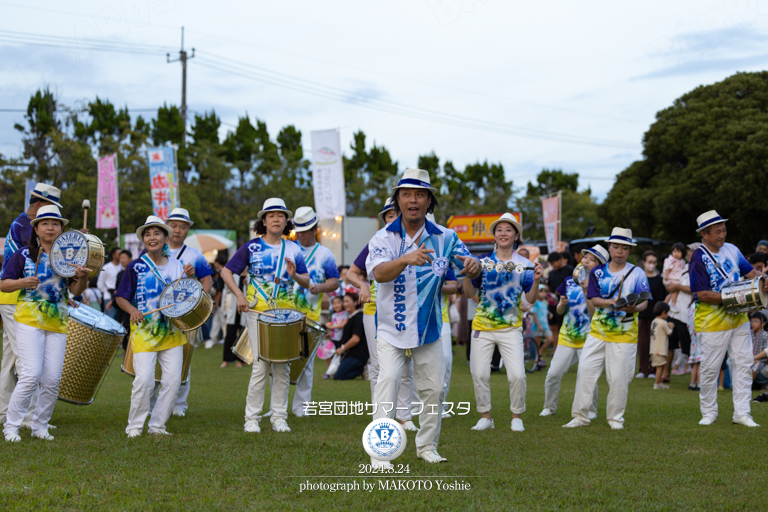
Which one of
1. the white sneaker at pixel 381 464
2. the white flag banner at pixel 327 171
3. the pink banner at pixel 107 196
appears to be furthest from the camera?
the white flag banner at pixel 327 171

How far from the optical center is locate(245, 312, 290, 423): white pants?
749cm

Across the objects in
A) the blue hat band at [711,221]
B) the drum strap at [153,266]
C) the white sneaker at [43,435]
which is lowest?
the white sneaker at [43,435]

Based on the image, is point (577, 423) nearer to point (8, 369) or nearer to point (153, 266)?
point (153, 266)

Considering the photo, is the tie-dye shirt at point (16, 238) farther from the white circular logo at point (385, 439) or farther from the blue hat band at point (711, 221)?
the blue hat band at point (711, 221)

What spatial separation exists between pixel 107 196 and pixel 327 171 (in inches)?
291

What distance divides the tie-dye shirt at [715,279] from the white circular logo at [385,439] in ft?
15.9

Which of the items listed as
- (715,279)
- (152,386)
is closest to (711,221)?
(715,279)

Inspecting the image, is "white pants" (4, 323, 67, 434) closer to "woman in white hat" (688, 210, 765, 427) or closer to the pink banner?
"woman in white hat" (688, 210, 765, 427)

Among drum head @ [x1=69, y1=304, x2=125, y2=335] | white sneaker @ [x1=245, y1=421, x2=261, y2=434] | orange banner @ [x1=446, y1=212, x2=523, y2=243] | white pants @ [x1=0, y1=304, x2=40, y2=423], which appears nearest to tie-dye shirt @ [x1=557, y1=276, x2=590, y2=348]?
white sneaker @ [x1=245, y1=421, x2=261, y2=434]

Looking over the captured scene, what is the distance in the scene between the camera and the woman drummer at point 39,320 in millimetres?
6652

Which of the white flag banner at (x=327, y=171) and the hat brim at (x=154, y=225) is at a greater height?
the white flag banner at (x=327, y=171)

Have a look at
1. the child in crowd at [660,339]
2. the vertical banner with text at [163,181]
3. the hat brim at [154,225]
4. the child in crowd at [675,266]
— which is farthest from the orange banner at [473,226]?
the hat brim at [154,225]

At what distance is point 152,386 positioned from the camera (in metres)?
7.11

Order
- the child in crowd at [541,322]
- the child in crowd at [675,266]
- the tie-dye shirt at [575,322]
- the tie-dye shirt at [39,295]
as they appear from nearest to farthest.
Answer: the tie-dye shirt at [39,295] → the tie-dye shirt at [575,322] → the child in crowd at [675,266] → the child in crowd at [541,322]
